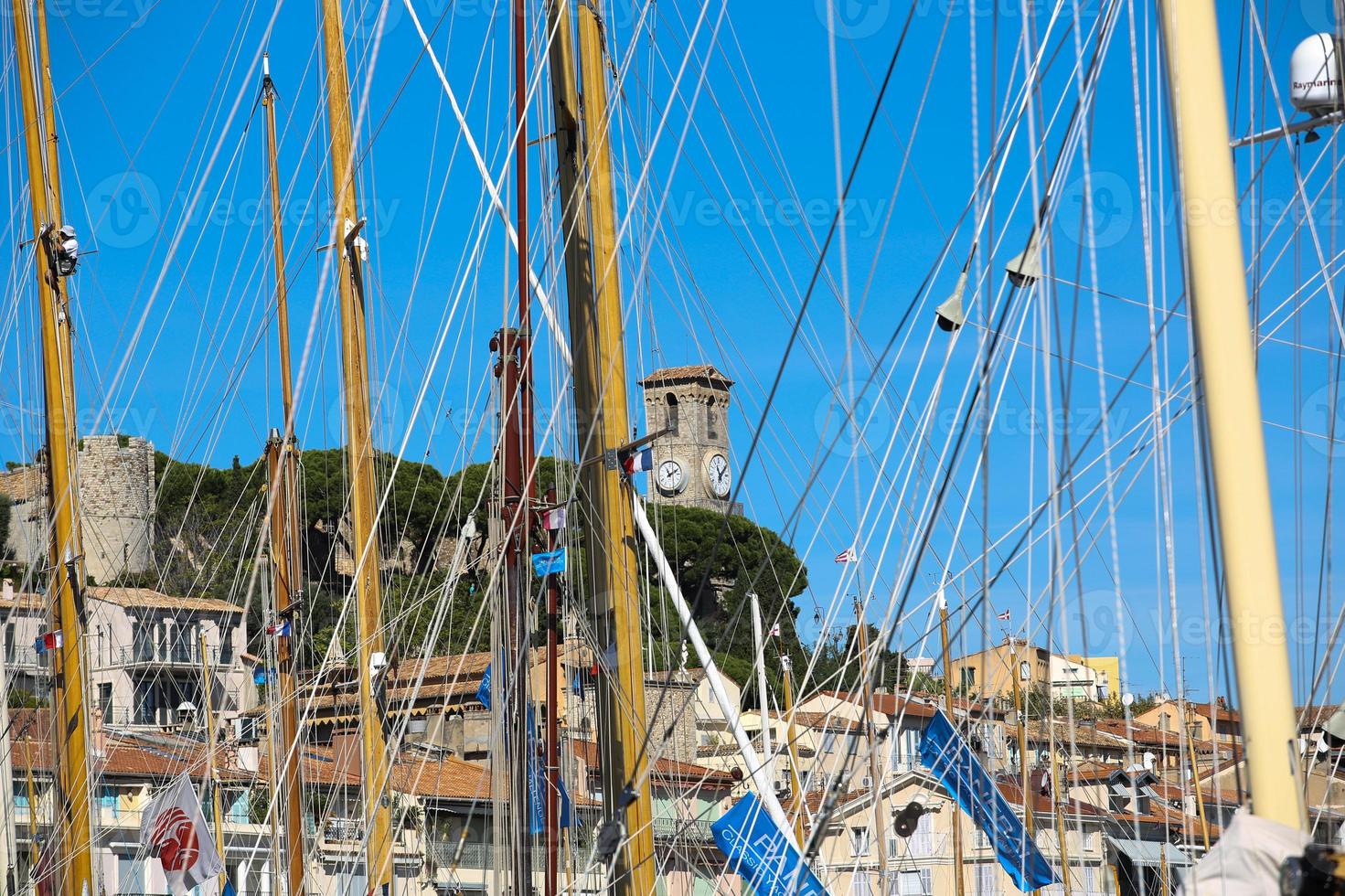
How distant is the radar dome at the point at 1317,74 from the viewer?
A: 648cm

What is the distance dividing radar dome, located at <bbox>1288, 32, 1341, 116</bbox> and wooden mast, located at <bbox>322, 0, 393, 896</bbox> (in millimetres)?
7151

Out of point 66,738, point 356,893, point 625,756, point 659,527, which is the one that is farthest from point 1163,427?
point 356,893

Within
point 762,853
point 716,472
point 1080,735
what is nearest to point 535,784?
point 762,853

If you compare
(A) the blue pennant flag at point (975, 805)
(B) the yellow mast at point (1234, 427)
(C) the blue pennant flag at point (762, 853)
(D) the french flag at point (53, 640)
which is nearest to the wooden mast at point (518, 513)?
(C) the blue pennant flag at point (762, 853)

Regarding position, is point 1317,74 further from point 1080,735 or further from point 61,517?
point 1080,735

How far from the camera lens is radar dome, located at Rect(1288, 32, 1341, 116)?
6.48 meters

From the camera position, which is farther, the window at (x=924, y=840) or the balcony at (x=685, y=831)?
the window at (x=924, y=840)

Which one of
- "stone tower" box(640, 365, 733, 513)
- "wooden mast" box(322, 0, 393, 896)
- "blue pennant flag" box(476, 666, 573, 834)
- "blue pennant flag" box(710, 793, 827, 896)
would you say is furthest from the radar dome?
"stone tower" box(640, 365, 733, 513)

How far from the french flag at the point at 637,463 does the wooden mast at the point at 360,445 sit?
10.3 ft

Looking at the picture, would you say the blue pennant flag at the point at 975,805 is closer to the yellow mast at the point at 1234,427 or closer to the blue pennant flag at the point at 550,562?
the blue pennant flag at the point at 550,562

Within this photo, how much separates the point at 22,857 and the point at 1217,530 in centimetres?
2631

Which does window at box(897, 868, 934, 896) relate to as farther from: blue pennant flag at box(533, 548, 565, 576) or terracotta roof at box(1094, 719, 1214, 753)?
blue pennant flag at box(533, 548, 565, 576)

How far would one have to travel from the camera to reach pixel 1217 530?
433cm

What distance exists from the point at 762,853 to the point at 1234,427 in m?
6.42
